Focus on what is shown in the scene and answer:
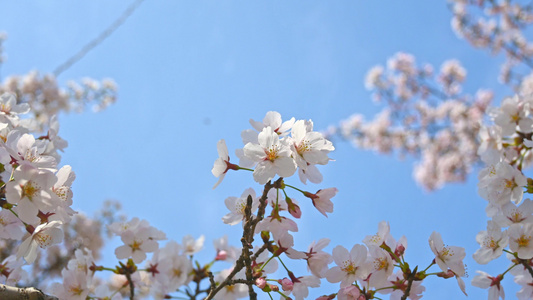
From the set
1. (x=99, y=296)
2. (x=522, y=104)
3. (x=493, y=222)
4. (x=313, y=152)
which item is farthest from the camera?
(x=522, y=104)

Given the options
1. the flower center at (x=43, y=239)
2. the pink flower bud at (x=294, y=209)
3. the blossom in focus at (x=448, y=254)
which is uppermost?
the pink flower bud at (x=294, y=209)

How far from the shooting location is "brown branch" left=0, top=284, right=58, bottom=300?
1.26 metres

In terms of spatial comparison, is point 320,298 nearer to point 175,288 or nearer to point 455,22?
point 175,288

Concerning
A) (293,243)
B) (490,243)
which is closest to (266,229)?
(293,243)

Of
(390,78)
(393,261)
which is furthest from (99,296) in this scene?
(390,78)

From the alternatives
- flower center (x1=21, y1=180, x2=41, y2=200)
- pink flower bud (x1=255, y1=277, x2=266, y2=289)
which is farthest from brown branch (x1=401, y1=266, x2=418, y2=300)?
flower center (x1=21, y1=180, x2=41, y2=200)

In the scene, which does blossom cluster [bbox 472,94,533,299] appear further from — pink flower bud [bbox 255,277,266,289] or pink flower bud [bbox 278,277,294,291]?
pink flower bud [bbox 255,277,266,289]

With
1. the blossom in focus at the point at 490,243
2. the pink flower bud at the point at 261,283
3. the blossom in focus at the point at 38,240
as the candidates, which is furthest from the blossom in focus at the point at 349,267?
the blossom in focus at the point at 38,240

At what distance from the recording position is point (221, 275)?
2.63 metres

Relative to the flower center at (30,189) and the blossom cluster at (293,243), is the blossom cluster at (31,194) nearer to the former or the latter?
the flower center at (30,189)

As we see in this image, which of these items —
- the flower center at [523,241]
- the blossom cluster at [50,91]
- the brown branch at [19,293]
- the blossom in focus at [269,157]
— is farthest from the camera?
the blossom cluster at [50,91]

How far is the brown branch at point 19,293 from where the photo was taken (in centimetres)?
126

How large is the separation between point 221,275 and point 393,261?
1.27 meters

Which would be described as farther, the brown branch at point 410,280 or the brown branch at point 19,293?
the brown branch at point 410,280
